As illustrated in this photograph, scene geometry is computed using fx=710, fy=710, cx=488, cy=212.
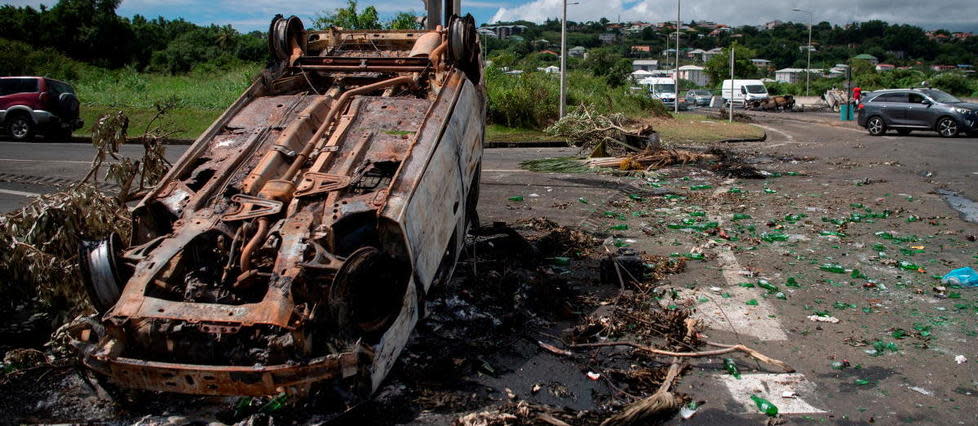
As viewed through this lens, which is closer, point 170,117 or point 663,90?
point 170,117

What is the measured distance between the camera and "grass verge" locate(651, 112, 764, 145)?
1897 centimetres

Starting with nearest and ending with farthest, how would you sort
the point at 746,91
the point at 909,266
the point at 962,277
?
the point at 962,277 < the point at 909,266 < the point at 746,91

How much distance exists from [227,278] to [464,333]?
5.72ft

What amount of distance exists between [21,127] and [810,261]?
1819cm

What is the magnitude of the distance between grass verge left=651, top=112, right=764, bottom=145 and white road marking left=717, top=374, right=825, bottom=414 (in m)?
13.7

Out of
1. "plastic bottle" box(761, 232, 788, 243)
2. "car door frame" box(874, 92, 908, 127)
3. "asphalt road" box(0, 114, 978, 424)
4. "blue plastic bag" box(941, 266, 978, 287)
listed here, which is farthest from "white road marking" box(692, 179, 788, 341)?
"car door frame" box(874, 92, 908, 127)

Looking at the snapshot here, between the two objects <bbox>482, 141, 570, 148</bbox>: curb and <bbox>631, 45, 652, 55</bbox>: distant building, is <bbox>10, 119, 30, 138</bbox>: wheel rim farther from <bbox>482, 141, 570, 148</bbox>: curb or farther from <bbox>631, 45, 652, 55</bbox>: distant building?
<bbox>631, 45, 652, 55</bbox>: distant building

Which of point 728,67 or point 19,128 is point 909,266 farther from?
point 728,67

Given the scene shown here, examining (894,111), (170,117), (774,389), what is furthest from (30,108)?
(894,111)

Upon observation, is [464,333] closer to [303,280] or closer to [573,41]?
[303,280]

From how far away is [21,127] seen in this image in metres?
17.5

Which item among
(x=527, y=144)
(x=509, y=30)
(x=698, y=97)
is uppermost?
(x=509, y=30)

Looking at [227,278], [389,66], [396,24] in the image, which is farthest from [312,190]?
[396,24]

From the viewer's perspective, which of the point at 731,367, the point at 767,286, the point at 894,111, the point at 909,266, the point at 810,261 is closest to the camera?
the point at 731,367
